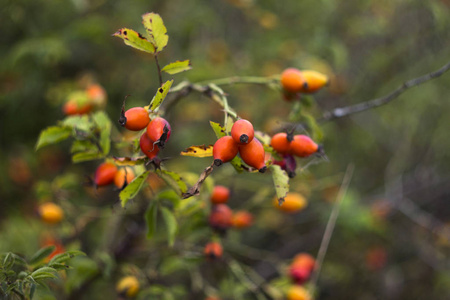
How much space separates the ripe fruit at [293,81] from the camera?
139cm

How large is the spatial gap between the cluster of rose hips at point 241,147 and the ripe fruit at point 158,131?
0.12 meters

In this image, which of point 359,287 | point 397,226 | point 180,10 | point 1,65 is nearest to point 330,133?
point 397,226

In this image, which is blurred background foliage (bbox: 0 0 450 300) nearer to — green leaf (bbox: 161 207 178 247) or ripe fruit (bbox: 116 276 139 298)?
ripe fruit (bbox: 116 276 139 298)

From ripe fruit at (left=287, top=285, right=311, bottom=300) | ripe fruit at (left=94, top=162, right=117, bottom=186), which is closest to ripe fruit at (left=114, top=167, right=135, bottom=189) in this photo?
ripe fruit at (left=94, top=162, right=117, bottom=186)

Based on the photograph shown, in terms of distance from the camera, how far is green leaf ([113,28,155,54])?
103 centimetres

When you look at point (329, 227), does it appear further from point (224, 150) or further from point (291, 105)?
point (224, 150)

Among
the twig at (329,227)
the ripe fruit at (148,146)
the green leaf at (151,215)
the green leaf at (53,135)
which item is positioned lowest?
the twig at (329,227)

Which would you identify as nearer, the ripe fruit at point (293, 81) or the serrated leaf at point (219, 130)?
the serrated leaf at point (219, 130)

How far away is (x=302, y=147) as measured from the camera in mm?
1122

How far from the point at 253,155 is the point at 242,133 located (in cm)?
8

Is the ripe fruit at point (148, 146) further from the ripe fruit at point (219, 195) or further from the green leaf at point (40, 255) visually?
the ripe fruit at point (219, 195)

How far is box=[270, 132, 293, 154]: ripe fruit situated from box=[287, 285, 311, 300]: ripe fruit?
85 centimetres

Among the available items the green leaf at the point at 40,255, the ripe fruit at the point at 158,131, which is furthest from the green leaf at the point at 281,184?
the green leaf at the point at 40,255

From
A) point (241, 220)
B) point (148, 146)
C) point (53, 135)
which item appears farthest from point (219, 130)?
point (241, 220)
